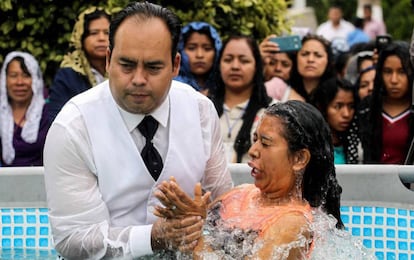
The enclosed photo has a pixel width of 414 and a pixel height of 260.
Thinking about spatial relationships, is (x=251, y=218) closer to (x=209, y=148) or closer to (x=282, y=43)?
(x=209, y=148)

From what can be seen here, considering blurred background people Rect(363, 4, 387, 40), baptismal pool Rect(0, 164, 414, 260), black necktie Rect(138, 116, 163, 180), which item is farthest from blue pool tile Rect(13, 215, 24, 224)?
blurred background people Rect(363, 4, 387, 40)

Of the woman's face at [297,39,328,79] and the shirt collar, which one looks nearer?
the shirt collar

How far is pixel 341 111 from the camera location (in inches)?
270

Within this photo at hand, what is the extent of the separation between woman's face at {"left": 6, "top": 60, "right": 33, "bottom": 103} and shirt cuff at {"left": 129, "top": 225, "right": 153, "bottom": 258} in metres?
3.17

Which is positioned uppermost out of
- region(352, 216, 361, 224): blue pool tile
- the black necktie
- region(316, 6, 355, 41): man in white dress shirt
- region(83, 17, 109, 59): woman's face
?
region(83, 17, 109, 59): woman's face

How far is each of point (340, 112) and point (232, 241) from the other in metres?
3.05

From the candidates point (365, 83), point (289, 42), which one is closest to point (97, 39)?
point (289, 42)

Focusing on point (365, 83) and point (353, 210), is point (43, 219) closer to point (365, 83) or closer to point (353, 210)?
point (353, 210)

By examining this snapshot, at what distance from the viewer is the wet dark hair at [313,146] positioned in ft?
12.9

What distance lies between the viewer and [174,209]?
381cm

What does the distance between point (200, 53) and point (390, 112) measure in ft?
4.88

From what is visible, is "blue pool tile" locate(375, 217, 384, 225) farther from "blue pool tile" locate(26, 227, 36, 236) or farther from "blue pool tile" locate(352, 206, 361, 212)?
A: "blue pool tile" locate(26, 227, 36, 236)

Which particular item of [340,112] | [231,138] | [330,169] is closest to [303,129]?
[330,169]

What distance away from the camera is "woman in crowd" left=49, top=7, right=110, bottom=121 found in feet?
21.2
